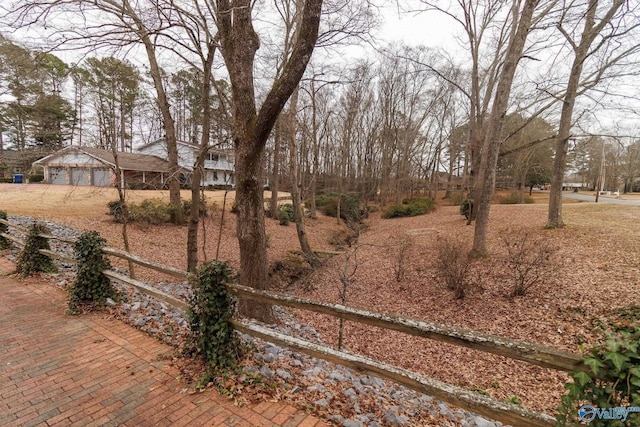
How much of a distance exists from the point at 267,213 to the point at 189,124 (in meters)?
19.3

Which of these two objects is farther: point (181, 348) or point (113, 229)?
point (113, 229)

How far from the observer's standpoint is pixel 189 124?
101 ft

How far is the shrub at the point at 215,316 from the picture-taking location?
9.48 feet

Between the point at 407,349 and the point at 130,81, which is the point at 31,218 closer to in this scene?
the point at 130,81

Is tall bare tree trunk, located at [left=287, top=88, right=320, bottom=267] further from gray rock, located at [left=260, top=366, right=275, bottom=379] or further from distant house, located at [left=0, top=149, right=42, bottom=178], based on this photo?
gray rock, located at [left=260, top=366, right=275, bottom=379]

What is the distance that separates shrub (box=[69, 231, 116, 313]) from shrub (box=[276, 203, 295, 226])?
13586 millimetres

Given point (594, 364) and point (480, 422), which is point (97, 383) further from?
point (594, 364)

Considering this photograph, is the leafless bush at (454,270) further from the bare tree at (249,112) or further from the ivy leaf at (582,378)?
the ivy leaf at (582,378)

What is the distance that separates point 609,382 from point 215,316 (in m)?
3.11

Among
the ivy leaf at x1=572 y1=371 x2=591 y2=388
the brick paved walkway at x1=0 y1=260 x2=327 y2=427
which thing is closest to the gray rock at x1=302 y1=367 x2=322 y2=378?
the brick paved walkway at x1=0 y1=260 x2=327 y2=427

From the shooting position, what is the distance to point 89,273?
4.33 meters

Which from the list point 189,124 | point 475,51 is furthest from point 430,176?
point 189,124

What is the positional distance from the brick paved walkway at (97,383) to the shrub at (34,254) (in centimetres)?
213

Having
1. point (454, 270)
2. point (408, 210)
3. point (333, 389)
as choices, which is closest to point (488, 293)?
point (454, 270)
